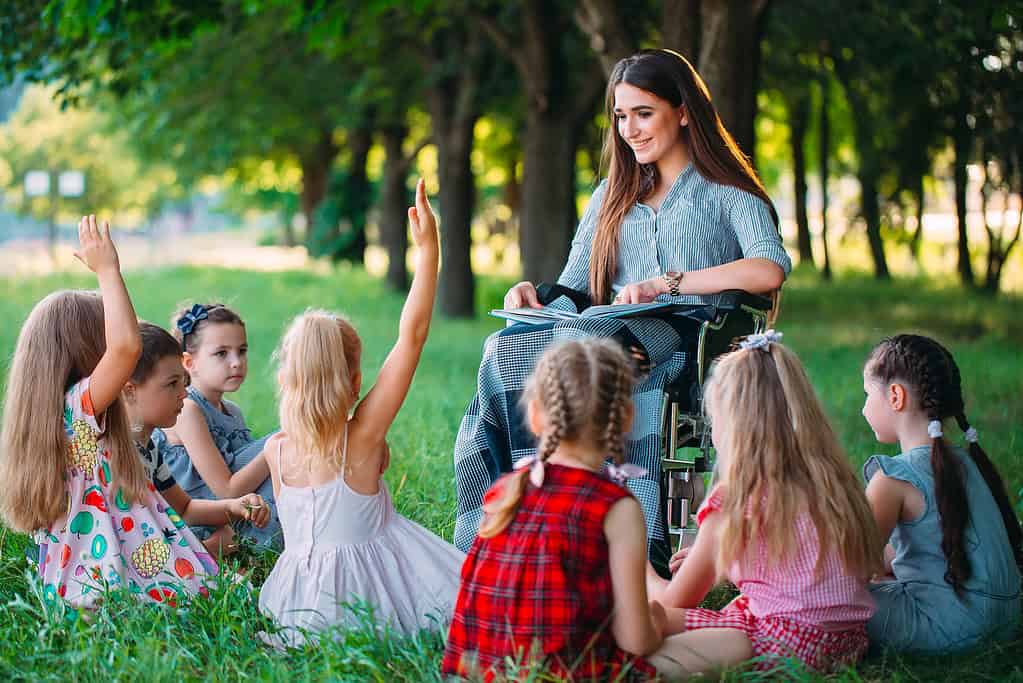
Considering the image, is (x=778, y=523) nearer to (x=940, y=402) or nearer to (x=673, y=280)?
(x=940, y=402)

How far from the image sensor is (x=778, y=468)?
134 inches

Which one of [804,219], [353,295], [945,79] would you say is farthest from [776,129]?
[945,79]

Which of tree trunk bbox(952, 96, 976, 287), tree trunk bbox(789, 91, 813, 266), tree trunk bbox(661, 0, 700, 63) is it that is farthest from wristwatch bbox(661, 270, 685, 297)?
tree trunk bbox(789, 91, 813, 266)

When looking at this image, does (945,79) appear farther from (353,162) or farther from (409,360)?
(353,162)

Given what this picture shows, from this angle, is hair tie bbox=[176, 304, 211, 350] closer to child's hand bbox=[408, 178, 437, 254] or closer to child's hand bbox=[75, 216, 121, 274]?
child's hand bbox=[75, 216, 121, 274]

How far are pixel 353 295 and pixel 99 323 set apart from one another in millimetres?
16892

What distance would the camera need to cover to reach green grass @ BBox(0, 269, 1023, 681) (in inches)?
139

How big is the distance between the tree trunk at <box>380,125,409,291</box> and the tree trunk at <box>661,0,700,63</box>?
13156 millimetres

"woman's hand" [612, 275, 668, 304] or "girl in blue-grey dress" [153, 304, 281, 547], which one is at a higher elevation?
"woman's hand" [612, 275, 668, 304]

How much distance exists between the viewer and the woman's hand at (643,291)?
4.38 metres

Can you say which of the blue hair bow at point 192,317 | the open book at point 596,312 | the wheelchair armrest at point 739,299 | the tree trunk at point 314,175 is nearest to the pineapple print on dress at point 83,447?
the blue hair bow at point 192,317

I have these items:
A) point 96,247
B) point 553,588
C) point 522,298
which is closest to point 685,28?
point 522,298

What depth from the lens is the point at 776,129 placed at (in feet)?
102

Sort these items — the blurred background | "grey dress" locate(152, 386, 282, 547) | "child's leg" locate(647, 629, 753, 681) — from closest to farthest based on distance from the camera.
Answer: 1. "child's leg" locate(647, 629, 753, 681)
2. "grey dress" locate(152, 386, 282, 547)
3. the blurred background
